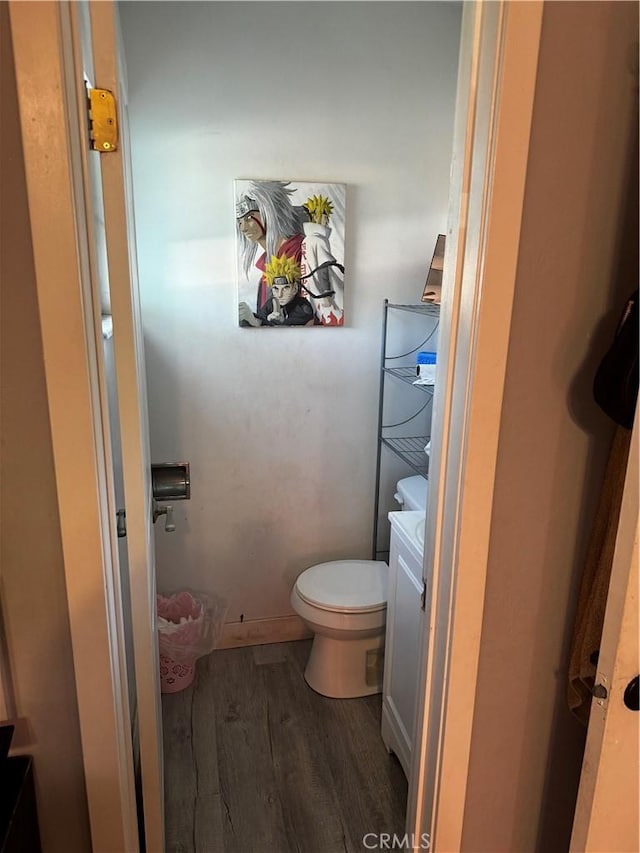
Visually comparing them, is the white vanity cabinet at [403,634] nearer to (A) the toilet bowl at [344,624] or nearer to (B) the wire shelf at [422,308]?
(A) the toilet bowl at [344,624]

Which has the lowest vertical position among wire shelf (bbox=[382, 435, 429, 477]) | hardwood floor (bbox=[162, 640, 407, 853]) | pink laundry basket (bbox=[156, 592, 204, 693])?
hardwood floor (bbox=[162, 640, 407, 853])

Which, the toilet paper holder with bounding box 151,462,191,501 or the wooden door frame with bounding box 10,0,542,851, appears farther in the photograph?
the toilet paper holder with bounding box 151,462,191,501

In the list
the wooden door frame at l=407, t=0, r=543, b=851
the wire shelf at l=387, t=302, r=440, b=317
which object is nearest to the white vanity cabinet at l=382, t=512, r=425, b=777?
the wooden door frame at l=407, t=0, r=543, b=851

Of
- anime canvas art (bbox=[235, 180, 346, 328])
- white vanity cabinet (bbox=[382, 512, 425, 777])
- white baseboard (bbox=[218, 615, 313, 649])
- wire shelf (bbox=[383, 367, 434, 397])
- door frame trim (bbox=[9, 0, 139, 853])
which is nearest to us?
door frame trim (bbox=[9, 0, 139, 853])

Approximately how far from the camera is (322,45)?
2289mm

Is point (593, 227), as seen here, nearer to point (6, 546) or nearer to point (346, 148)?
point (6, 546)

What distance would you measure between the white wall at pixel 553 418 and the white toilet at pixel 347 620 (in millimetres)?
985

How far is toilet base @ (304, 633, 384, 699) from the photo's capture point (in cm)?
239

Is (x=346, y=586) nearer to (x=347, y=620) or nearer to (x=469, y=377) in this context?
(x=347, y=620)

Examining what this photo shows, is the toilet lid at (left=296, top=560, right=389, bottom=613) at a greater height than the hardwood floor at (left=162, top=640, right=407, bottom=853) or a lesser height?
greater

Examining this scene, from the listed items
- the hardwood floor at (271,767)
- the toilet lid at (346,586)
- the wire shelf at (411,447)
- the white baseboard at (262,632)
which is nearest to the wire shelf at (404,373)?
the wire shelf at (411,447)

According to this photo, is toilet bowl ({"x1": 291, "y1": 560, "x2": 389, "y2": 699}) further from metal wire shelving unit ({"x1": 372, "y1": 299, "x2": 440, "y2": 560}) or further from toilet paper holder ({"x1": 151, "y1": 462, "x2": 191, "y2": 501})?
toilet paper holder ({"x1": 151, "y1": 462, "x2": 191, "y2": 501})

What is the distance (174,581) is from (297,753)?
0.85 metres

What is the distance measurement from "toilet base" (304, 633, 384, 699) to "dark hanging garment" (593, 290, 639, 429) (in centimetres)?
159
